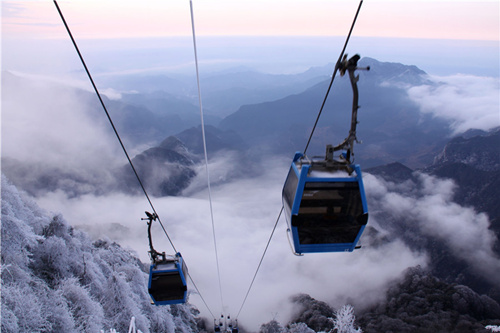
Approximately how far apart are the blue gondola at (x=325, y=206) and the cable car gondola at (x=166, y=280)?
6350 millimetres

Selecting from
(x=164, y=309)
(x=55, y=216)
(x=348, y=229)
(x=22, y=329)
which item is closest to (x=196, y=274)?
(x=164, y=309)

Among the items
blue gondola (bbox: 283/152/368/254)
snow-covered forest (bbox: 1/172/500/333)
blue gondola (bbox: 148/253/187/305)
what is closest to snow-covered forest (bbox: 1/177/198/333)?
→ snow-covered forest (bbox: 1/172/500/333)

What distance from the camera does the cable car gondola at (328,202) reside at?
7.30 m

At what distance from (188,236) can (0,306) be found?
15592cm

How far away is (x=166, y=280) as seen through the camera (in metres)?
12.3

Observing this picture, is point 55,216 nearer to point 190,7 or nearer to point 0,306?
point 0,306

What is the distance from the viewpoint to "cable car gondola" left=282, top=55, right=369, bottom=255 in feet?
23.9

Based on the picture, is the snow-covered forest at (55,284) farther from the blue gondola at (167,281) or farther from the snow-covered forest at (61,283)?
the blue gondola at (167,281)

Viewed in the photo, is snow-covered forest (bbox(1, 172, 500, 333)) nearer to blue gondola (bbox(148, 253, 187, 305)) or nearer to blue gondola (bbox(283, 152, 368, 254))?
blue gondola (bbox(148, 253, 187, 305))

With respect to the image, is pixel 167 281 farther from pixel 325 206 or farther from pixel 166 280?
pixel 325 206

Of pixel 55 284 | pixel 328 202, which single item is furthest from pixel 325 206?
pixel 55 284

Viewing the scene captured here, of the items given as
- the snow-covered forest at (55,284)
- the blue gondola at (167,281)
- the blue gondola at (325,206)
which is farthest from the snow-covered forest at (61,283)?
the blue gondola at (325,206)

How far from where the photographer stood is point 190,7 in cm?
593

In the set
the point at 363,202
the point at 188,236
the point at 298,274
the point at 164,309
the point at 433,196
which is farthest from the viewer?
the point at 433,196
